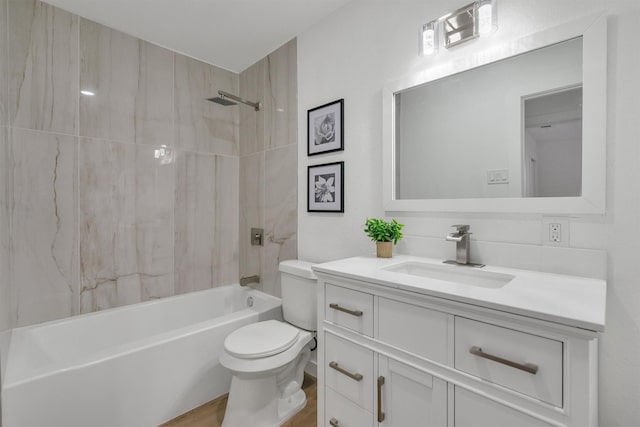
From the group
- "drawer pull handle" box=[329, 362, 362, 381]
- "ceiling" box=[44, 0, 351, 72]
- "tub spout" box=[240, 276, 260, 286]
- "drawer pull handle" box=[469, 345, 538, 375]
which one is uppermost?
"ceiling" box=[44, 0, 351, 72]

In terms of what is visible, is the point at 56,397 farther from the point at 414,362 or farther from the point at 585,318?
the point at 585,318

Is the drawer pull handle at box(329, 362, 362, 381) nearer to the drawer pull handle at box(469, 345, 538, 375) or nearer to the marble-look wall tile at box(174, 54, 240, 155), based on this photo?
the drawer pull handle at box(469, 345, 538, 375)

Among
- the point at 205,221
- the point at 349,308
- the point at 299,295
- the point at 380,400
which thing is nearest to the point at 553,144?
the point at 349,308

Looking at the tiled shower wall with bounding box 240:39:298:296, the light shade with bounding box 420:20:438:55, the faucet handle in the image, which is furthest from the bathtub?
the light shade with bounding box 420:20:438:55

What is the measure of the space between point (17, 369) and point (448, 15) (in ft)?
8.62

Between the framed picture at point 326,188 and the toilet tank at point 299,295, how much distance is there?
0.41m

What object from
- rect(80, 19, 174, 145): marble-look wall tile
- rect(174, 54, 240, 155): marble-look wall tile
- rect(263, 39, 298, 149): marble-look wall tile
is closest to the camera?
rect(80, 19, 174, 145): marble-look wall tile

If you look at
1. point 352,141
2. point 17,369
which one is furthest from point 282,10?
point 17,369

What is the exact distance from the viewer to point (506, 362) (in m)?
→ 0.78

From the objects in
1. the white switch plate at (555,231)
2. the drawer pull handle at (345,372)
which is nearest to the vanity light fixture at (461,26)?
the white switch plate at (555,231)

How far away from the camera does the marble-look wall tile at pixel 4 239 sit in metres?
1.47

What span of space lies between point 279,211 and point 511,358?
71.3 inches

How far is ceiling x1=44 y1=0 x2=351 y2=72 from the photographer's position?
6.05 feet

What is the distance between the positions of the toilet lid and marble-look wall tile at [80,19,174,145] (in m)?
1.65
